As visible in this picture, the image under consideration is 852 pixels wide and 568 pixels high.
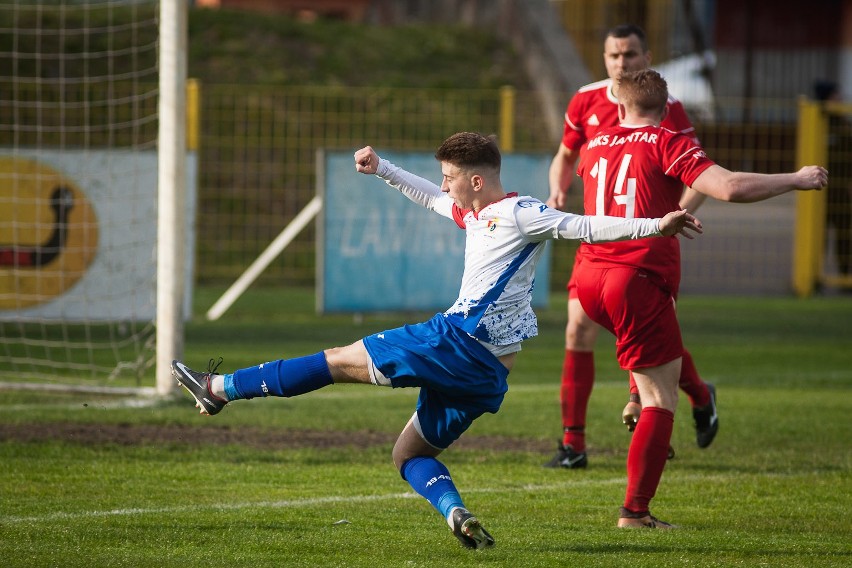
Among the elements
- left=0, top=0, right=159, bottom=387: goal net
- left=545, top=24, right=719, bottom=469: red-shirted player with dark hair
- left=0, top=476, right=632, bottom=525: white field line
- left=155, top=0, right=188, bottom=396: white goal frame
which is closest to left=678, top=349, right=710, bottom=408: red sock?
left=545, top=24, right=719, bottom=469: red-shirted player with dark hair

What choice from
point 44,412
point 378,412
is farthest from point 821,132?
point 44,412

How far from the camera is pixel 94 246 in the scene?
12.7 meters

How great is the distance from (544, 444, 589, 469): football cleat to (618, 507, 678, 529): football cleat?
1.51 metres

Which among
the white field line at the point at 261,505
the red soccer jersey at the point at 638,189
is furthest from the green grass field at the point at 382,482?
the red soccer jersey at the point at 638,189

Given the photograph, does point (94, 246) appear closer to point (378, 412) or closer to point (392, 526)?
point (378, 412)

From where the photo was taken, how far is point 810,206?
59.9 ft

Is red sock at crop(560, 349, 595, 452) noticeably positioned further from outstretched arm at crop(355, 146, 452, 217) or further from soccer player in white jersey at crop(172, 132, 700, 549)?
soccer player in white jersey at crop(172, 132, 700, 549)

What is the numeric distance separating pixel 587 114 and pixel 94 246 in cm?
678

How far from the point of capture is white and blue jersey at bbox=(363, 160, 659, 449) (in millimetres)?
4980

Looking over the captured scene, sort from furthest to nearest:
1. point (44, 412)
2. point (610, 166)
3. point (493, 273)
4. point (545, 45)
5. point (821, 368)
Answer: point (545, 45) → point (821, 368) → point (44, 412) → point (610, 166) → point (493, 273)

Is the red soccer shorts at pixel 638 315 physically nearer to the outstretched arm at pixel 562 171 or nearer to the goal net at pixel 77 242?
the outstretched arm at pixel 562 171

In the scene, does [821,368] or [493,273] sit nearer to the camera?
[493,273]

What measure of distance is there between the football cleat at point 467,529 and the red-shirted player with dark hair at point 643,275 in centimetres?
92

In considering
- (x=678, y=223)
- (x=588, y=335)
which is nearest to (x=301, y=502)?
(x=588, y=335)
